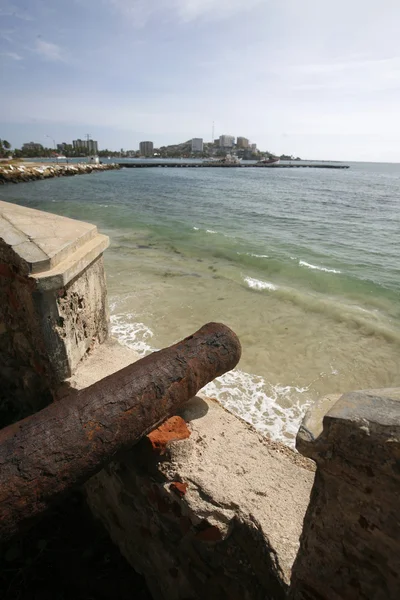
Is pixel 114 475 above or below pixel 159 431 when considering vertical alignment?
below

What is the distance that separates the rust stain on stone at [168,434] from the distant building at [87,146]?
170694 millimetres

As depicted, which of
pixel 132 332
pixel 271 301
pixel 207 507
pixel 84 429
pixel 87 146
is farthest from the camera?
pixel 87 146

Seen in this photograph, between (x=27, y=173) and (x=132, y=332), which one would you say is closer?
(x=132, y=332)

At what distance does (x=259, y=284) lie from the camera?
935cm

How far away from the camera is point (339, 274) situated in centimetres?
1077

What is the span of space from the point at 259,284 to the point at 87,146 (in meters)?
182

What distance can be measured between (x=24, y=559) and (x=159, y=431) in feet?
4.36

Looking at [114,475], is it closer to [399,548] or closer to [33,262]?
[33,262]

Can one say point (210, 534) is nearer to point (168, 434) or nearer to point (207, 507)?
point (207, 507)

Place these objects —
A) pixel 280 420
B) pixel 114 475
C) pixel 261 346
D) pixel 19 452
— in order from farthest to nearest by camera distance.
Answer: pixel 261 346 < pixel 280 420 < pixel 114 475 < pixel 19 452

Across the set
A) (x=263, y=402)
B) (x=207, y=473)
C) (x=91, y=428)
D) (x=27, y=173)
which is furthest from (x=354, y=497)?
(x=27, y=173)

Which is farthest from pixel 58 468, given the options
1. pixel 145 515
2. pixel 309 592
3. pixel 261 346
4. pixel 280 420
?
pixel 261 346

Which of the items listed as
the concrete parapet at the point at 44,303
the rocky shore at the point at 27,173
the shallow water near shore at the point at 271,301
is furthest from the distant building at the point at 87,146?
the concrete parapet at the point at 44,303

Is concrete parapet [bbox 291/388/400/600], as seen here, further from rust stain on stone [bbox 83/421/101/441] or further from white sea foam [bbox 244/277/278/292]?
white sea foam [bbox 244/277/278/292]
